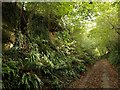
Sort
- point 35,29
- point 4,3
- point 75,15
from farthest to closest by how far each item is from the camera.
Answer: point 75,15 → point 35,29 → point 4,3

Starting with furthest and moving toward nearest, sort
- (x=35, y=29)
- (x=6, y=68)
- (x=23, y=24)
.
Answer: (x=35, y=29) → (x=23, y=24) → (x=6, y=68)

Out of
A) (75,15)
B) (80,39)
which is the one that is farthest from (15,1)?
(80,39)

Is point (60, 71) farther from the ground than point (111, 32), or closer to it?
closer to it

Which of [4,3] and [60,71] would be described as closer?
[4,3]

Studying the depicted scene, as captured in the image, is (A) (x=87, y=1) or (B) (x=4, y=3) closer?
(B) (x=4, y=3)

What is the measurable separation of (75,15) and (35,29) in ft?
23.7

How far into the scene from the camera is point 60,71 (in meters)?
13.1

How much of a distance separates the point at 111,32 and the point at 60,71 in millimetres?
11436

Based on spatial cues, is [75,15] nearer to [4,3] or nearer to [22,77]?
[4,3]

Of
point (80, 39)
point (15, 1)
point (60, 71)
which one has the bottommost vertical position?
point (60, 71)

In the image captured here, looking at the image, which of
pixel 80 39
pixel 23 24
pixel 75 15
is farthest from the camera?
pixel 80 39

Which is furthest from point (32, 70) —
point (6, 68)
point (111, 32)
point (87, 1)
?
point (111, 32)

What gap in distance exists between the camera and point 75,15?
20.7 metres

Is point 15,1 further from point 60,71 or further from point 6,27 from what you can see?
point 60,71
